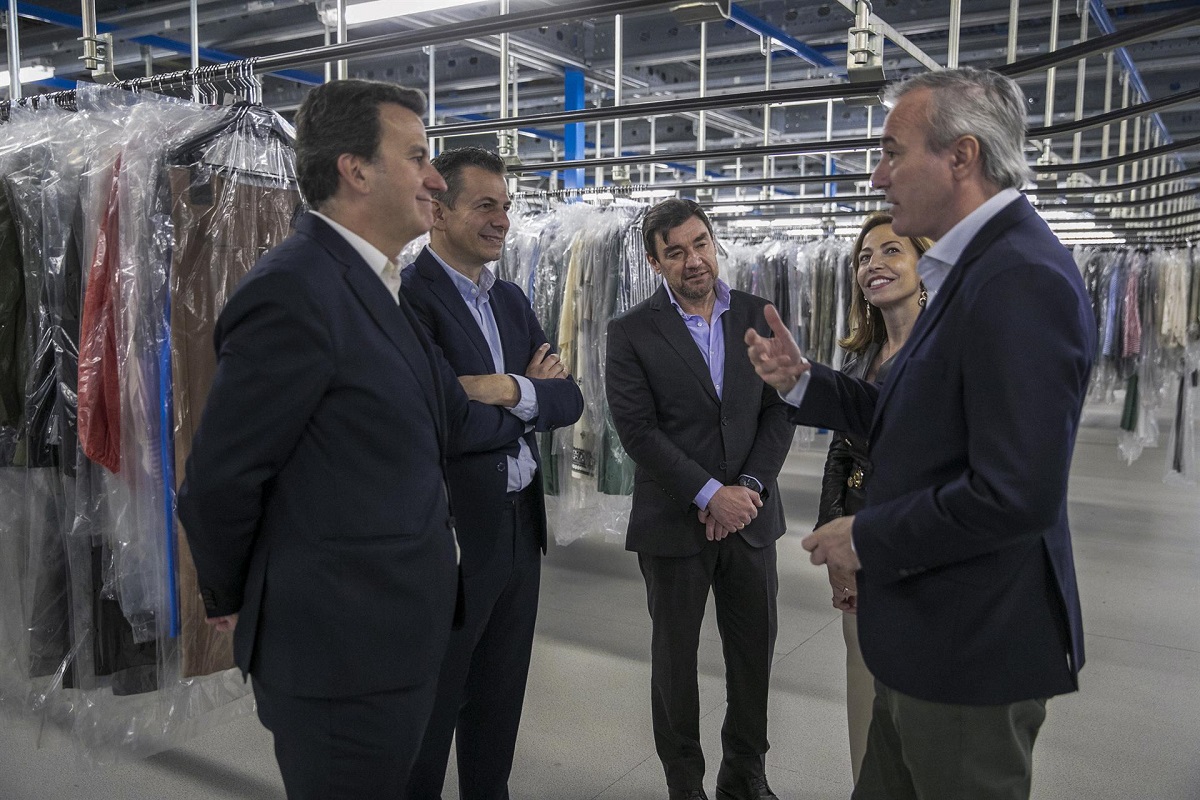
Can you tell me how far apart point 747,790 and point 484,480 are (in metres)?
1.19

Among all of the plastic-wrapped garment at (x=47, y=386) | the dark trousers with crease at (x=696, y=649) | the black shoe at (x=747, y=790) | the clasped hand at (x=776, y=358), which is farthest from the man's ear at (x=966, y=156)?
the plastic-wrapped garment at (x=47, y=386)

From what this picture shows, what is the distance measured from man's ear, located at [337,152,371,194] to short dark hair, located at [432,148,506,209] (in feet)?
2.10

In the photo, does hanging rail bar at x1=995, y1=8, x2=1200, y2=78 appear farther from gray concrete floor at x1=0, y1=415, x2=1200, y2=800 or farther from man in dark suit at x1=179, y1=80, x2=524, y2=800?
gray concrete floor at x1=0, y1=415, x2=1200, y2=800

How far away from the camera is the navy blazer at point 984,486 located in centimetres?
133

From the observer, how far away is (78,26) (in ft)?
20.9

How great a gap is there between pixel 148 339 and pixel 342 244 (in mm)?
1208

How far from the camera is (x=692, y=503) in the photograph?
99.6 inches

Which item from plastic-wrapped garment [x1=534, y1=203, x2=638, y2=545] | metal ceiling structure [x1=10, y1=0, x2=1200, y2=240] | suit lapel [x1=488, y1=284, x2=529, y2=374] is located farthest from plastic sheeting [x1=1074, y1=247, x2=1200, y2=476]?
suit lapel [x1=488, y1=284, x2=529, y2=374]

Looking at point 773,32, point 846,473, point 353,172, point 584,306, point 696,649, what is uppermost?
point 773,32

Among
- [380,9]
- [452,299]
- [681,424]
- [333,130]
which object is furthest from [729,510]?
[380,9]

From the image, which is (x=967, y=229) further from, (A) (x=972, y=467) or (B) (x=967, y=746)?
(B) (x=967, y=746)

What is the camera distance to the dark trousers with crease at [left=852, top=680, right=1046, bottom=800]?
57.2 inches

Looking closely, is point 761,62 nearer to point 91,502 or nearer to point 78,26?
point 78,26

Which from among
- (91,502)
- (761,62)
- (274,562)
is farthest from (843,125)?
(274,562)
